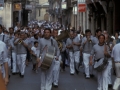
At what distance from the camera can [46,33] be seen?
1108 centimetres

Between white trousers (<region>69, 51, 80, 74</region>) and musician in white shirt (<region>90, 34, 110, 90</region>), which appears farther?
white trousers (<region>69, 51, 80, 74</region>)

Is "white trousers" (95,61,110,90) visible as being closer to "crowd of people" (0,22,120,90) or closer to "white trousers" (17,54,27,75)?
"crowd of people" (0,22,120,90)

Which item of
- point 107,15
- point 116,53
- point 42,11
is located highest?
point 116,53

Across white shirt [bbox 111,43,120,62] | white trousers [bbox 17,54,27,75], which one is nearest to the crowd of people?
white trousers [bbox 17,54,27,75]

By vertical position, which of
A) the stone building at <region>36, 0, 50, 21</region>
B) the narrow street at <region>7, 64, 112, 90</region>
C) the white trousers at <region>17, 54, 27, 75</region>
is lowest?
the stone building at <region>36, 0, 50, 21</region>

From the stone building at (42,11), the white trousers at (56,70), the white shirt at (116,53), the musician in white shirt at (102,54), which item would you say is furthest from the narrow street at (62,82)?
the stone building at (42,11)

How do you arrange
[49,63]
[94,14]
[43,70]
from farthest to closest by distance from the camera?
[94,14] → [43,70] → [49,63]

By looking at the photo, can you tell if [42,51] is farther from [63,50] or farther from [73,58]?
[73,58]

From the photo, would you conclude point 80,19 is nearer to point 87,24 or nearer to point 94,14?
point 87,24

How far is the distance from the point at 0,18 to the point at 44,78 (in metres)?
29.9

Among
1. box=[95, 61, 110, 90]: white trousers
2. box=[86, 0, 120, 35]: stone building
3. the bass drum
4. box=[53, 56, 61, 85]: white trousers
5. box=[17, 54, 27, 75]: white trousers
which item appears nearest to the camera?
the bass drum

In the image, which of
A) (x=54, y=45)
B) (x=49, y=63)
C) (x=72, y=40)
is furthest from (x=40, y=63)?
(x=72, y=40)

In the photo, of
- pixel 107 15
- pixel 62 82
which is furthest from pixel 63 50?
pixel 107 15

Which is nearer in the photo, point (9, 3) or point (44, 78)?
point (44, 78)
